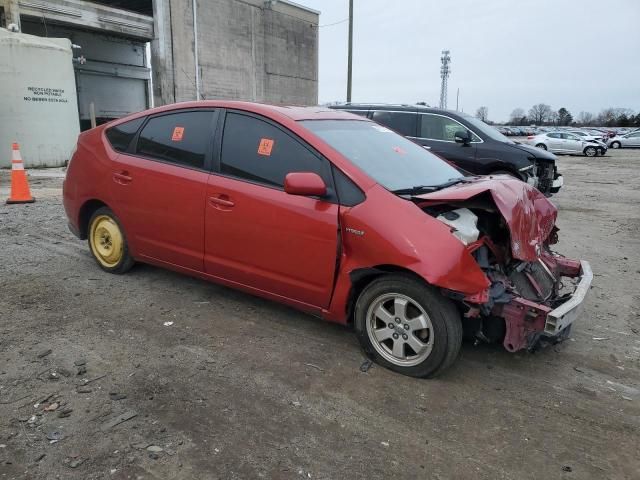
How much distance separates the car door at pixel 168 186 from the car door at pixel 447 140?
6412mm

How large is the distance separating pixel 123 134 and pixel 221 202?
154 centimetres

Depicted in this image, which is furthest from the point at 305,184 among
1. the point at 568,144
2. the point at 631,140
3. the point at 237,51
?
the point at 631,140

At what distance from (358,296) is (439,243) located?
2.30 feet

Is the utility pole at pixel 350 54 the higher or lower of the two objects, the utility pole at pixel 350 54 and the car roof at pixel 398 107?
the higher

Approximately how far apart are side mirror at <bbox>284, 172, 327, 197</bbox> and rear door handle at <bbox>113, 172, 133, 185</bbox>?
6.09 ft

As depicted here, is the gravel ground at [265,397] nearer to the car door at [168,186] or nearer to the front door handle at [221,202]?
the car door at [168,186]

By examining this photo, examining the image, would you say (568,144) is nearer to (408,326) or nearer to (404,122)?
(404,122)

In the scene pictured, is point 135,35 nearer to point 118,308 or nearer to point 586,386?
point 118,308

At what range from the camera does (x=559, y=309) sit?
3119mm

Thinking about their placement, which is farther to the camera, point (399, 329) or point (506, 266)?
point (506, 266)

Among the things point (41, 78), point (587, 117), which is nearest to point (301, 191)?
point (41, 78)

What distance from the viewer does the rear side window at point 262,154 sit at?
365 cm

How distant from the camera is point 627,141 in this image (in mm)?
37156

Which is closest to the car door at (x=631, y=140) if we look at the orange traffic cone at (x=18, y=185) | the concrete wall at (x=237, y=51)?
the concrete wall at (x=237, y=51)
